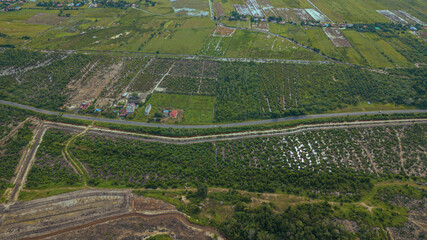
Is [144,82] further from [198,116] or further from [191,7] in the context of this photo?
[191,7]

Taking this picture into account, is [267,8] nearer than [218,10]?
No

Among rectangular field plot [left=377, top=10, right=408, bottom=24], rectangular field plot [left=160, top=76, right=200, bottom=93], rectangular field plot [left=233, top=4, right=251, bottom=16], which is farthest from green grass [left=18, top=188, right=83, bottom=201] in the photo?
rectangular field plot [left=377, top=10, right=408, bottom=24]

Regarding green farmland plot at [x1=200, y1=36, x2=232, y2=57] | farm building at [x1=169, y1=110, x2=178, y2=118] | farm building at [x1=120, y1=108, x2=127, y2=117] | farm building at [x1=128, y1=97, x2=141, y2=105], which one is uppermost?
green farmland plot at [x1=200, y1=36, x2=232, y2=57]

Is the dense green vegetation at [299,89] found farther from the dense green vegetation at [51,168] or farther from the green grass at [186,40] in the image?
the dense green vegetation at [51,168]

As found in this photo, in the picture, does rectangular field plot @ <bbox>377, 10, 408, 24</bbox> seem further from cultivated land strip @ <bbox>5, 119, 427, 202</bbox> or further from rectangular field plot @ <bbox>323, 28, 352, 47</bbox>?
cultivated land strip @ <bbox>5, 119, 427, 202</bbox>

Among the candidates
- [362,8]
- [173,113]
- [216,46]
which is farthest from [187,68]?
[362,8]

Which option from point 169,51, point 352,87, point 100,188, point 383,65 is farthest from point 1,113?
point 383,65
